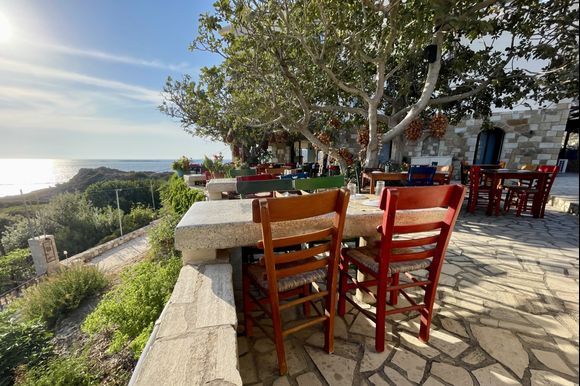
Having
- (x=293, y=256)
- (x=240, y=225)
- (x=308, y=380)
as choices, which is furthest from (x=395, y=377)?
(x=240, y=225)

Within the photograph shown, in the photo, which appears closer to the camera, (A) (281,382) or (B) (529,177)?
(A) (281,382)

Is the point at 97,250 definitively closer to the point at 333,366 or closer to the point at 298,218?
the point at 333,366

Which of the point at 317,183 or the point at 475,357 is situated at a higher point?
the point at 317,183

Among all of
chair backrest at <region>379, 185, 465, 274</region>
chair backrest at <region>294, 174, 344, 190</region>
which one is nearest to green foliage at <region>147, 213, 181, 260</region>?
chair backrest at <region>294, 174, 344, 190</region>

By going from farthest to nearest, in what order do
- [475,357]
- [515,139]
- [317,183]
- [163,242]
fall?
[515,139], [163,242], [317,183], [475,357]

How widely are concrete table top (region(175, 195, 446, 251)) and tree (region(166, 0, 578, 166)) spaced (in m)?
2.48

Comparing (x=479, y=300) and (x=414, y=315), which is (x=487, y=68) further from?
(x=414, y=315)

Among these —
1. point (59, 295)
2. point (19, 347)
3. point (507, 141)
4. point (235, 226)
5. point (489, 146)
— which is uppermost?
point (507, 141)

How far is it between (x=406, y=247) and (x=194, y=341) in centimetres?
119

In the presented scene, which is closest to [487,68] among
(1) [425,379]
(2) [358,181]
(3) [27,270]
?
(2) [358,181]

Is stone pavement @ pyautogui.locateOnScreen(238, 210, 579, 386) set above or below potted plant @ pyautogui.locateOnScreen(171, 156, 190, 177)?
below

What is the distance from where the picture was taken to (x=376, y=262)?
4.90 feet

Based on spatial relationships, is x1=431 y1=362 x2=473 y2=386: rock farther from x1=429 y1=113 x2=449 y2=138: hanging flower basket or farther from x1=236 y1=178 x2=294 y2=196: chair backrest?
x1=429 y1=113 x2=449 y2=138: hanging flower basket

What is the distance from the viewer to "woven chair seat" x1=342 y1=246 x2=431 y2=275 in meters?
1.46
